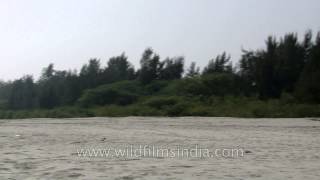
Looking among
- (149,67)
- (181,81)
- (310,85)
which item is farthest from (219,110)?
(149,67)

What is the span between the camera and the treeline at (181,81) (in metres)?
44.4

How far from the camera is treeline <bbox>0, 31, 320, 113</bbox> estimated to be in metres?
44.4

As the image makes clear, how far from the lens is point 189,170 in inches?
291

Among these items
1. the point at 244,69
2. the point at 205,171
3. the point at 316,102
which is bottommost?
the point at 205,171

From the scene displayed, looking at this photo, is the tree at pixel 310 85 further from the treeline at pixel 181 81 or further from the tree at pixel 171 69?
the tree at pixel 171 69

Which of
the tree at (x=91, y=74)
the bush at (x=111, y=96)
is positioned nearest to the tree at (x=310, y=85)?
the bush at (x=111, y=96)

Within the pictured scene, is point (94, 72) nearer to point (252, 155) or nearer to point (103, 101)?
point (103, 101)

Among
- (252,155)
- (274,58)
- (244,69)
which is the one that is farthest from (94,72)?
(252,155)

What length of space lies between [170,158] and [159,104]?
33844 mm

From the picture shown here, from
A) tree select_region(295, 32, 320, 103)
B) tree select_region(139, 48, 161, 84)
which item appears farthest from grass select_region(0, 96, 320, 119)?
tree select_region(139, 48, 161, 84)

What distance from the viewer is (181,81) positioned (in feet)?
180

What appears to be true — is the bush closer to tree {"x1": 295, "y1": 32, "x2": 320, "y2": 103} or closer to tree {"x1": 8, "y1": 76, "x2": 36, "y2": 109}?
tree {"x1": 8, "y1": 76, "x2": 36, "y2": 109}

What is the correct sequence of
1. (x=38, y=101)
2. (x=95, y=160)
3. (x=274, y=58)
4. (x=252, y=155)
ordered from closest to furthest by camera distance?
1. (x=95, y=160)
2. (x=252, y=155)
3. (x=274, y=58)
4. (x=38, y=101)

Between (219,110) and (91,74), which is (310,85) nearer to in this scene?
(219,110)
